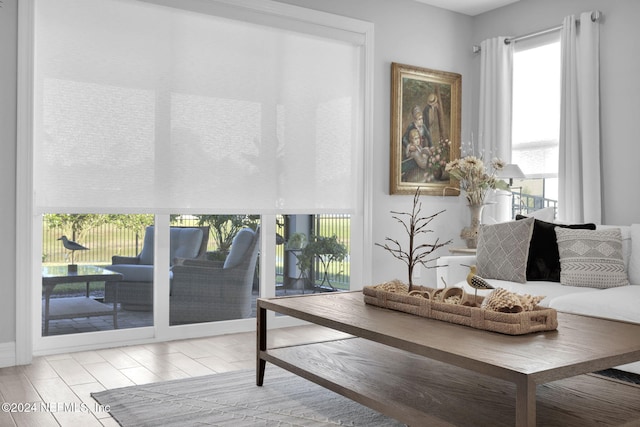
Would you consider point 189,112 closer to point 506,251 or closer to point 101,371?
point 101,371

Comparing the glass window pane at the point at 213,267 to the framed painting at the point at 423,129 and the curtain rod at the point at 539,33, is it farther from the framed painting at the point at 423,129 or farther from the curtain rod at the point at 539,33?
the curtain rod at the point at 539,33

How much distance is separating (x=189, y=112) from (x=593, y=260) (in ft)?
9.10

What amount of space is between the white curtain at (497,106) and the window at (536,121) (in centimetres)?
6

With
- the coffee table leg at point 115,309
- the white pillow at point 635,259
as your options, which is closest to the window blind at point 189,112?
the coffee table leg at point 115,309

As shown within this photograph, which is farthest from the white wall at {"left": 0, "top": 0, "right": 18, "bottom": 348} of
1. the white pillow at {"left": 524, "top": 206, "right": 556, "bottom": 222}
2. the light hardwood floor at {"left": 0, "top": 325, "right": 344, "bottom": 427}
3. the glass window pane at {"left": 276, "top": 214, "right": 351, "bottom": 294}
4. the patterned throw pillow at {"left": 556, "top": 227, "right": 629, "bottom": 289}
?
the white pillow at {"left": 524, "top": 206, "right": 556, "bottom": 222}

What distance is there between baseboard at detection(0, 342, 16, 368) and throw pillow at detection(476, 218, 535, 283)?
298cm

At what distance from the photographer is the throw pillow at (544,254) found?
4012 mm

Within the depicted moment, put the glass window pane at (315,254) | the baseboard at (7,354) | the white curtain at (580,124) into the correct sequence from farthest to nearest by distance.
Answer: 1. the glass window pane at (315,254)
2. the white curtain at (580,124)
3. the baseboard at (7,354)

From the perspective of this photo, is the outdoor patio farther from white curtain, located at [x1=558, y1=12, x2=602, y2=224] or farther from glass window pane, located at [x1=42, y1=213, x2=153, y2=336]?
white curtain, located at [x1=558, y1=12, x2=602, y2=224]

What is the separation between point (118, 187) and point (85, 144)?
330mm

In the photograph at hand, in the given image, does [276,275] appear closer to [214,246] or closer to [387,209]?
[214,246]

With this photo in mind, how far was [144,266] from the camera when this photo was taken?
413 cm

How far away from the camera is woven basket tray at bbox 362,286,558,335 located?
2189mm

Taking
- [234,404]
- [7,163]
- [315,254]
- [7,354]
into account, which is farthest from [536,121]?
[7,354]
